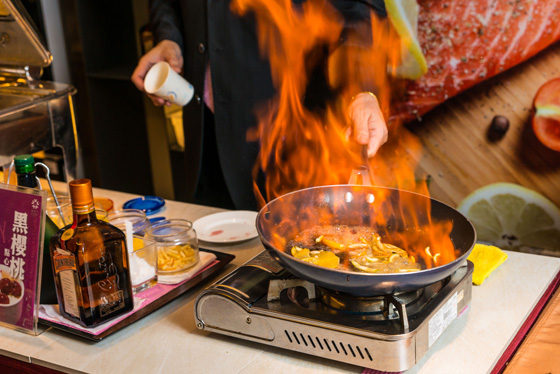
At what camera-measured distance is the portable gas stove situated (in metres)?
1.00

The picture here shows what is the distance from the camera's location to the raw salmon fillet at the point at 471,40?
2623 mm

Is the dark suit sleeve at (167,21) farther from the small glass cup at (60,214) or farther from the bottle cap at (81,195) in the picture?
the bottle cap at (81,195)

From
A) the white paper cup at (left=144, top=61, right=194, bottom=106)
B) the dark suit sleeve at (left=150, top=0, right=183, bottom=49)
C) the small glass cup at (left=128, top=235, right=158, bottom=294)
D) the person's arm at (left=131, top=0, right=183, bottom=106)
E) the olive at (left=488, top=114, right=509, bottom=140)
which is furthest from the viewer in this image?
the olive at (left=488, top=114, right=509, bottom=140)

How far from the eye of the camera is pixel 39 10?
351cm

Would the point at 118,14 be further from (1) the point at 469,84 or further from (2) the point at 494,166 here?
(2) the point at 494,166

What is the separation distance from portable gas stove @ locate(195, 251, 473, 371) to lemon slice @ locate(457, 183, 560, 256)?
5.90ft

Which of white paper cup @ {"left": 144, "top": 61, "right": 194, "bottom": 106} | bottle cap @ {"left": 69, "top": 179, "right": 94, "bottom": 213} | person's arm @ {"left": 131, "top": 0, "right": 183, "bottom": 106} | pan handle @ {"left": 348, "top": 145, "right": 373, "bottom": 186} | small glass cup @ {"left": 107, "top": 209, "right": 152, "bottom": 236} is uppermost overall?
person's arm @ {"left": 131, "top": 0, "right": 183, "bottom": 106}

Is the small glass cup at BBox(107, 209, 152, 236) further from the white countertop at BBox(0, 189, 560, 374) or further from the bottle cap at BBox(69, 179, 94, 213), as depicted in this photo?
the bottle cap at BBox(69, 179, 94, 213)

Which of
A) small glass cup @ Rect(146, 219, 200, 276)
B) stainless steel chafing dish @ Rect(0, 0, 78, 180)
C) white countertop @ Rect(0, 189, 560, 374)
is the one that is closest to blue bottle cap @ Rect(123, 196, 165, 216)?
stainless steel chafing dish @ Rect(0, 0, 78, 180)

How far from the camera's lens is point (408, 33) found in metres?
2.90

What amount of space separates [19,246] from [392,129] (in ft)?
7.25

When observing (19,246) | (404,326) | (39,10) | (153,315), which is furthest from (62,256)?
(39,10)

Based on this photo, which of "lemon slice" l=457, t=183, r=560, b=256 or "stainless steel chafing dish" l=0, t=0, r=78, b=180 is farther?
"lemon slice" l=457, t=183, r=560, b=256

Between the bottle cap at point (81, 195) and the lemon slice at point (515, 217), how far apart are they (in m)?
2.31
